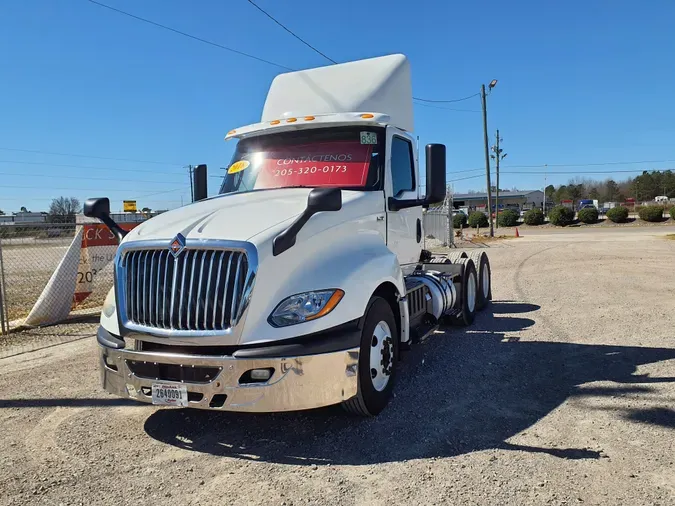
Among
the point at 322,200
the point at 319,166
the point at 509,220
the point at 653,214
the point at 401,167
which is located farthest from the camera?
the point at 509,220

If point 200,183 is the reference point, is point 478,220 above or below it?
below

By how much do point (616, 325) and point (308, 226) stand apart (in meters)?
5.62

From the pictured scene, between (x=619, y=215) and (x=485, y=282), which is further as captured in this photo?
(x=619, y=215)

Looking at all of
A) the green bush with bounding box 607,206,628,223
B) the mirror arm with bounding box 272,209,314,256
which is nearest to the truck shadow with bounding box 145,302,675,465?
the mirror arm with bounding box 272,209,314,256

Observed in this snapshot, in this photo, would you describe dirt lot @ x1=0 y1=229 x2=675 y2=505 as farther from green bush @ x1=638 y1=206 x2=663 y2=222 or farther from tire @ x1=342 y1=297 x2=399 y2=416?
green bush @ x1=638 y1=206 x2=663 y2=222

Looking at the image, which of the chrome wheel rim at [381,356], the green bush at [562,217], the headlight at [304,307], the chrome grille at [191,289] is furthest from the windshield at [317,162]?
the green bush at [562,217]

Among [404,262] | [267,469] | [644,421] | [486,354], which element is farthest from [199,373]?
[486,354]

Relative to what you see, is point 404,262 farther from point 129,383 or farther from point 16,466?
point 16,466

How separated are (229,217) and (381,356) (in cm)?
171

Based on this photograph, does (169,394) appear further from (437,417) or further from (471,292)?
(471,292)

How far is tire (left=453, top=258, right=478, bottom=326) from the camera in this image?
313 inches

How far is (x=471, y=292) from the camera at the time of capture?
8.40 m

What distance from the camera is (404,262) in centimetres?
606

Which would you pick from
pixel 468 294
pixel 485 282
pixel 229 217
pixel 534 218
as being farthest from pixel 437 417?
pixel 534 218
